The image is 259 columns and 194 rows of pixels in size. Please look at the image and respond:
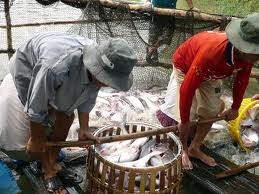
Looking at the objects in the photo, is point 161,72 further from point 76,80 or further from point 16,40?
point 76,80

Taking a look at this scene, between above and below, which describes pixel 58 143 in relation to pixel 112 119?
above

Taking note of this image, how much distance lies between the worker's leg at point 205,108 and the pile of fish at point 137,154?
2.29ft

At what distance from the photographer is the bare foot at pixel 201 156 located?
4.65 metres

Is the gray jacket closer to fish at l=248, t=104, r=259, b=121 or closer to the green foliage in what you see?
fish at l=248, t=104, r=259, b=121

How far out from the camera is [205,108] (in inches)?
176

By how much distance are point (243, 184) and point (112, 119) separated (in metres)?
1.84

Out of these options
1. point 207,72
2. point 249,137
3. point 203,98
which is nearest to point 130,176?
point 207,72

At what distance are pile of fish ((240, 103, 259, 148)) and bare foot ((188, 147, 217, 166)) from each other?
0.83m

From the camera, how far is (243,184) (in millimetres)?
4355

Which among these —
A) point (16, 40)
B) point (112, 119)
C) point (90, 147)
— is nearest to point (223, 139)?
point (112, 119)

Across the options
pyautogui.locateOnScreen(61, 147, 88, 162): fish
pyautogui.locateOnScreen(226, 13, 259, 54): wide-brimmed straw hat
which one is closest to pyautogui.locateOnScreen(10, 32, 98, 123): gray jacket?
pyautogui.locateOnScreen(61, 147, 88, 162): fish

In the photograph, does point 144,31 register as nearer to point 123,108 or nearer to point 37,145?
point 123,108

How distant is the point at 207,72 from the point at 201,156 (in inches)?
46.3

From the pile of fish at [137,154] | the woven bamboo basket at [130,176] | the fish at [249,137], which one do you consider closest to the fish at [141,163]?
the pile of fish at [137,154]
